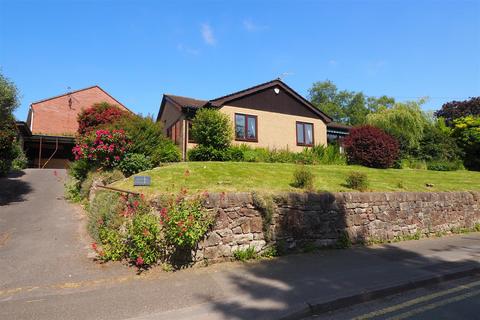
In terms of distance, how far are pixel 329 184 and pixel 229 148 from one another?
24.3 feet

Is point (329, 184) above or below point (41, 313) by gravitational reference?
above

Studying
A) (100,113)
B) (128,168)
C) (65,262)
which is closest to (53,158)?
(100,113)

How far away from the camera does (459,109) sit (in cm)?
4006

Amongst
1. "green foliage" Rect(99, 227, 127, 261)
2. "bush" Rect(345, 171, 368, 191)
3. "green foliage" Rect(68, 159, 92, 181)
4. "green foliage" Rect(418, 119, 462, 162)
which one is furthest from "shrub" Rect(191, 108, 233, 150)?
"green foliage" Rect(418, 119, 462, 162)

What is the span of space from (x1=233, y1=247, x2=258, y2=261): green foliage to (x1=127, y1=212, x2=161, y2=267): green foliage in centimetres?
170

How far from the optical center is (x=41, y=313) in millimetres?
4484

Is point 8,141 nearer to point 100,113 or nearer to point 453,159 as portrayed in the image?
point 100,113

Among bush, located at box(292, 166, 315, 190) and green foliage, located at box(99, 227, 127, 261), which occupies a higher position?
bush, located at box(292, 166, 315, 190)

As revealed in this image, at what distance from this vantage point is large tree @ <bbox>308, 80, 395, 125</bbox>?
2399 inches

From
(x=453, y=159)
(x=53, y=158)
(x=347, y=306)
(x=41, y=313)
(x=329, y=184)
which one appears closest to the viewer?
(x=41, y=313)

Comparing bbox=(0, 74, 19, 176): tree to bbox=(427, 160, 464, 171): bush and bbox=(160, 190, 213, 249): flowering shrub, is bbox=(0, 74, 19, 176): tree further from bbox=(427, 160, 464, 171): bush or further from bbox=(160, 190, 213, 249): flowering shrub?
bbox=(427, 160, 464, 171): bush

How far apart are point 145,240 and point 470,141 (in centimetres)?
2841

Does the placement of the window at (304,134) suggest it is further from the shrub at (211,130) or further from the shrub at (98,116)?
the shrub at (98,116)

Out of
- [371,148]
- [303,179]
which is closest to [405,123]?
[371,148]
